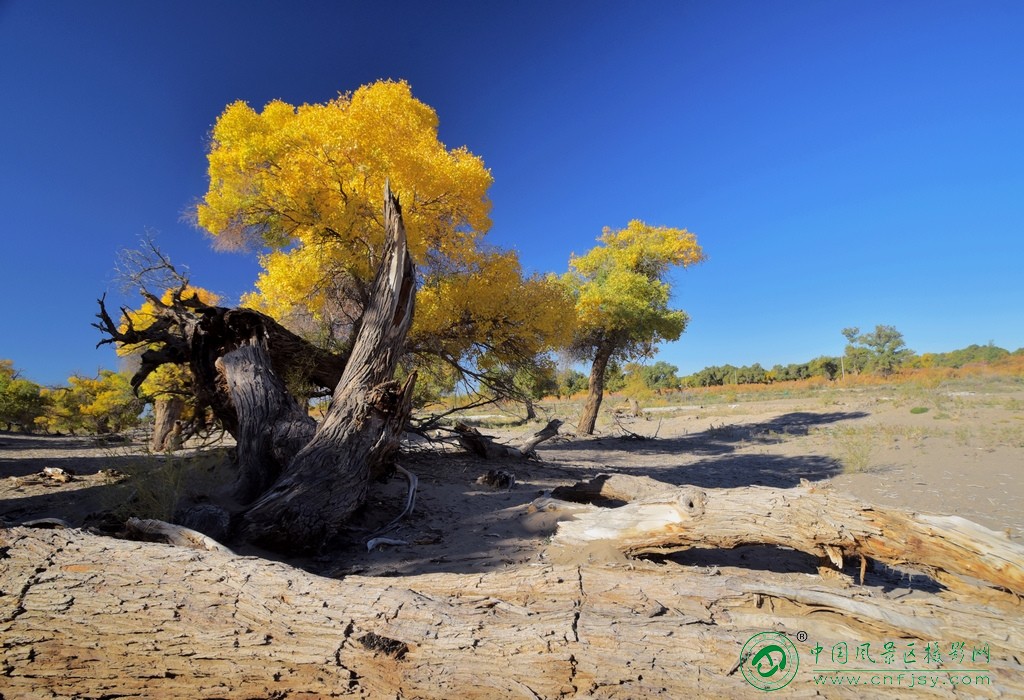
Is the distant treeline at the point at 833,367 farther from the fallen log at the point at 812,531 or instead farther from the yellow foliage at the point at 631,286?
the fallen log at the point at 812,531

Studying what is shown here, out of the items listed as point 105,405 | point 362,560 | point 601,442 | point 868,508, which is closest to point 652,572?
point 868,508

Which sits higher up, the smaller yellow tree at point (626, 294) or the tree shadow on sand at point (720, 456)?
the smaller yellow tree at point (626, 294)

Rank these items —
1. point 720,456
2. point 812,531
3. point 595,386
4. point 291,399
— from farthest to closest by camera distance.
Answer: point 595,386 < point 720,456 < point 291,399 < point 812,531

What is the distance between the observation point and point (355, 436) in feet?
16.4

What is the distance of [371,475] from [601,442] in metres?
11.2

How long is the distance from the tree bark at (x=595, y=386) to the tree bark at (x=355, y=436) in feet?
36.8

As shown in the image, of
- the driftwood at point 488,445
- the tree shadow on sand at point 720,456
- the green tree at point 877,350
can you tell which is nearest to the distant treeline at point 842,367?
the green tree at point 877,350

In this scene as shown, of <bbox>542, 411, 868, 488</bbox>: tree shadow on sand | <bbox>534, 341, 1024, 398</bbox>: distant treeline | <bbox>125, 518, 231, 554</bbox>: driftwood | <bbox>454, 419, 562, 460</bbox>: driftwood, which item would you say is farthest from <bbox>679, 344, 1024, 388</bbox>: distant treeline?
<bbox>125, 518, 231, 554</bbox>: driftwood

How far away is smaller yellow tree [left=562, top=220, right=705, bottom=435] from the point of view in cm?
1478

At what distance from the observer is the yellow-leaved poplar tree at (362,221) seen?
30.0 feet

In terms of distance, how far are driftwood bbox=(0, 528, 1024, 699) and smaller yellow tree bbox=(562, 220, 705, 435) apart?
41.0 ft

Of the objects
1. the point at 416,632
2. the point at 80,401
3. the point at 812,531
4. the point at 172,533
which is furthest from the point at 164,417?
the point at 812,531

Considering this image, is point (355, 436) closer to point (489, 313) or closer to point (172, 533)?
point (172, 533)

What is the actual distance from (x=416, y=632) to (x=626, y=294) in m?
13.5
